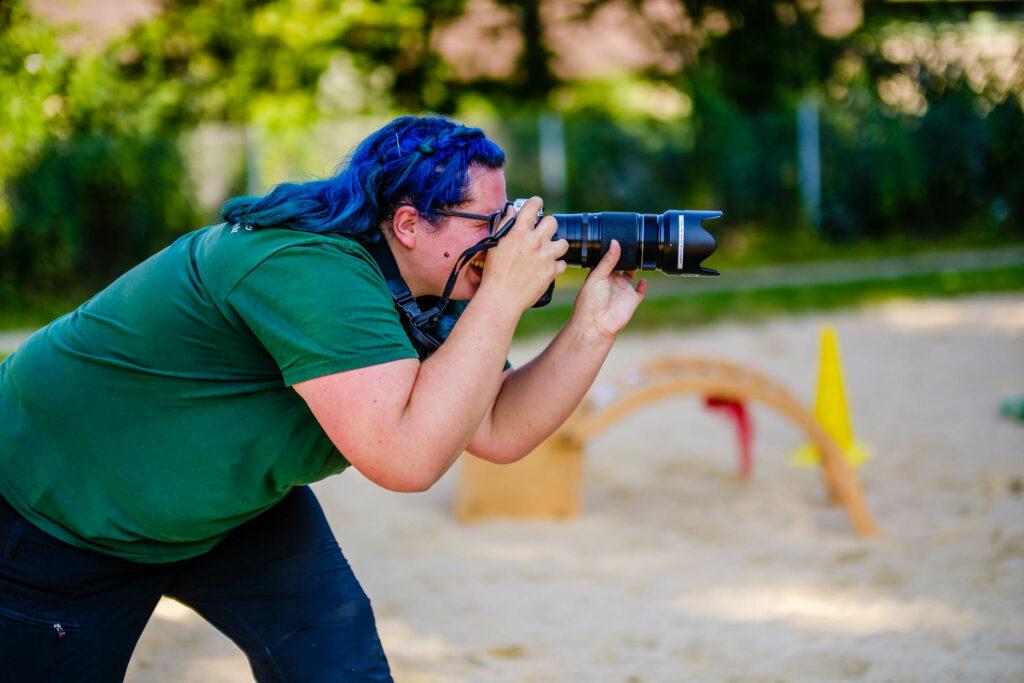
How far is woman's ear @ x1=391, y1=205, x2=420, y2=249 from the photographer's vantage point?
1716mm

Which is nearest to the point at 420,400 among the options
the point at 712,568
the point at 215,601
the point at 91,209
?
the point at 215,601

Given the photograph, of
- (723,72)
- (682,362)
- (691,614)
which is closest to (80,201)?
(682,362)

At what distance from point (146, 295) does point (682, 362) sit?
2.83m

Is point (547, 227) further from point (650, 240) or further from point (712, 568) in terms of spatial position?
point (712, 568)

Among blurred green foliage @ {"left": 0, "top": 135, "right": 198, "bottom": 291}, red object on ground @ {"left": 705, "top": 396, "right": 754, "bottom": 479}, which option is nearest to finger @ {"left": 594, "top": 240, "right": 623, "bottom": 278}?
red object on ground @ {"left": 705, "top": 396, "right": 754, "bottom": 479}

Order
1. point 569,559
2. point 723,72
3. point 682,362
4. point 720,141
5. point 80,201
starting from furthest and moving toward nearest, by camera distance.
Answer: point 723,72, point 720,141, point 80,201, point 682,362, point 569,559

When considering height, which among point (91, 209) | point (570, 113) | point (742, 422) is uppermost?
point (570, 113)

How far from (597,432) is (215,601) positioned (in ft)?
7.25

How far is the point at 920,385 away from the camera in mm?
6156

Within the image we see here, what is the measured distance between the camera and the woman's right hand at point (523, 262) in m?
1.65

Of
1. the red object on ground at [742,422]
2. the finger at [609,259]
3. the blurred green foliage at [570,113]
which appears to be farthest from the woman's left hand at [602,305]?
the blurred green foliage at [570,113]

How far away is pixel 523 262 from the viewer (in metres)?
1.68

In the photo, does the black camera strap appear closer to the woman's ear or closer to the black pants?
the woman's ear

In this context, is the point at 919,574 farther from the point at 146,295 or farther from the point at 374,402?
the point at 146,295
